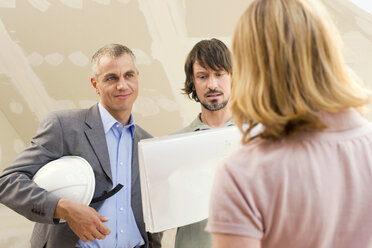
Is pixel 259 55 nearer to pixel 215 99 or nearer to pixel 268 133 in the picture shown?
pixel 268 133

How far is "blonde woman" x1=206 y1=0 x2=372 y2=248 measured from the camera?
2.16 feet

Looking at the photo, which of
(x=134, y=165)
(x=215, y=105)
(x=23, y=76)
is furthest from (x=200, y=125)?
(x=23, y=76)

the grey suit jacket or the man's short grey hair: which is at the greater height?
the man's short grey hair

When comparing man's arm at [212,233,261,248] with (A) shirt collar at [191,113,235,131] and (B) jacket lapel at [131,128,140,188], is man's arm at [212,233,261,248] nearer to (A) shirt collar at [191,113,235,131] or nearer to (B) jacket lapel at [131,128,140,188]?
(B) jacket lapel at [131,128,140,188]

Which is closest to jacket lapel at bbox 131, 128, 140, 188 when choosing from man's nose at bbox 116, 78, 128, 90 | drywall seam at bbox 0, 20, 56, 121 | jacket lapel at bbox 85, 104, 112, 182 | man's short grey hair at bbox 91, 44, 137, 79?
jacket lapel at bbox 85, 104, 112, 182

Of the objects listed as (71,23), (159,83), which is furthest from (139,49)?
(71,23)

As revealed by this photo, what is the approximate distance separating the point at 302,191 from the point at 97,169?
1.11m

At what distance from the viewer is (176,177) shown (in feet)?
4.02

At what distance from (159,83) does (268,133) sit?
234 centimetres

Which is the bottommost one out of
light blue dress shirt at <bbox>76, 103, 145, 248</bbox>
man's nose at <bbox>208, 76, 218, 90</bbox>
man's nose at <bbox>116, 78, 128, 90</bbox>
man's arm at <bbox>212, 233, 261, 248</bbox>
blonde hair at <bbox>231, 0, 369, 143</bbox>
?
light blue dress shirt at <bbox>76, 103, 145, 248</bbox>

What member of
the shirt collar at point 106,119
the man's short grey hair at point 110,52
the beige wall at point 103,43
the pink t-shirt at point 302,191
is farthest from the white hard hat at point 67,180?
the beige wall at point 103,43

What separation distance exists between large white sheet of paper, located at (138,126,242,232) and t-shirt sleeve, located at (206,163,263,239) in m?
0.55

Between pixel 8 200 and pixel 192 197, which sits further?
pixel 8 200

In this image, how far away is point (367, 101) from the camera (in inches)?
28.2
